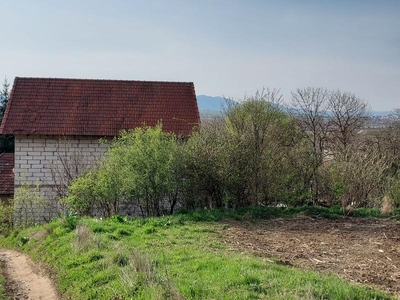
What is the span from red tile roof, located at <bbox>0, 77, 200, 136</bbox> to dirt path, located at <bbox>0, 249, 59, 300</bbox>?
9.69 m

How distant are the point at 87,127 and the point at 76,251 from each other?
12.1 meters

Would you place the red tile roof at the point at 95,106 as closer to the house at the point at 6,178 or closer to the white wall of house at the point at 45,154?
the white wall of house at the point at 45,154

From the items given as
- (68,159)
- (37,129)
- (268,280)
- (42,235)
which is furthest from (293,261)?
(37,129)

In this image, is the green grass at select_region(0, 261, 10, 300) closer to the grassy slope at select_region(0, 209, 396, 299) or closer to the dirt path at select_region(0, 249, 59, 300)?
the dirt path at select_region(0, 249, 59, 300)

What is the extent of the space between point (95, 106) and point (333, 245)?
50.1 feet

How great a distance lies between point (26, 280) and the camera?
9.97 m

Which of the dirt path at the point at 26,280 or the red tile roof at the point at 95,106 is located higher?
the red tile roof at the point at 95,106

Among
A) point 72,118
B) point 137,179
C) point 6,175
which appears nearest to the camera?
point 137,179

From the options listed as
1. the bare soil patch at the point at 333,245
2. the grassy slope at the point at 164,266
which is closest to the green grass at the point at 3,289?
the grassy slope at the point at 164,266

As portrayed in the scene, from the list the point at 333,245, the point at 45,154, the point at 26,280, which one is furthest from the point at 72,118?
the point at 333,245

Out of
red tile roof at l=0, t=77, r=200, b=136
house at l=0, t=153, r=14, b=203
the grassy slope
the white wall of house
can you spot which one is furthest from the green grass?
house at l=0, t=153, r=14, b=203

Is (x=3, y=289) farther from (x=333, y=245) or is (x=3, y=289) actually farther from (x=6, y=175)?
(x=6, y=175)

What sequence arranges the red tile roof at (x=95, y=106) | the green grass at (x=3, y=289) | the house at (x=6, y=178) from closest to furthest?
1. the green grass at (x=3, y=289)
2. the red tile roof at (x=95, y=106)
3. the house at (x=6, y=178)

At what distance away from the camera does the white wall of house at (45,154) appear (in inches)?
814
